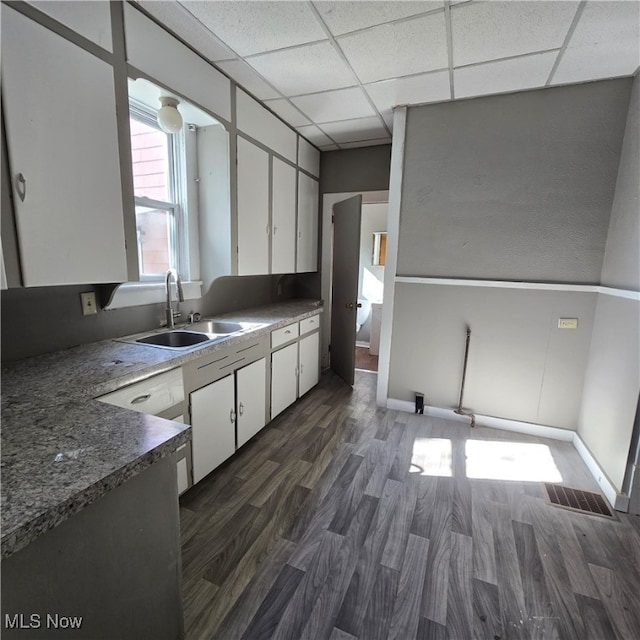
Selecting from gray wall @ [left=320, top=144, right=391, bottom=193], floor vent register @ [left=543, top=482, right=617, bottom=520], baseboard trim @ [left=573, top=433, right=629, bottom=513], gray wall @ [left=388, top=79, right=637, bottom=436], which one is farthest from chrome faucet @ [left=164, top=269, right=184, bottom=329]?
baseboard trim @ [left=573, top=433, right=629, bottom=513]

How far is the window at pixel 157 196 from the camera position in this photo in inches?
89.4

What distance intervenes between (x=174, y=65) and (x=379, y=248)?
4111 millimetres

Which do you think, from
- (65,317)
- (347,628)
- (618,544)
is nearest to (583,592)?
(618,544)

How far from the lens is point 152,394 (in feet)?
5.35

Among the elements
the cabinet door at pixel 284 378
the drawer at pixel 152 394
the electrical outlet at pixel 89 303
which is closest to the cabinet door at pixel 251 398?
the cabinet door at pixel 284 378

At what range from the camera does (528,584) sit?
4.84ft

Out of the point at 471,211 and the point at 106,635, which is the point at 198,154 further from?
the point at 106,635

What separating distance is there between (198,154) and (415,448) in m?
2.83

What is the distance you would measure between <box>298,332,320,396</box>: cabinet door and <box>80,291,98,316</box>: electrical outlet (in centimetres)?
177

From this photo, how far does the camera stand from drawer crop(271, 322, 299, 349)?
2.74m

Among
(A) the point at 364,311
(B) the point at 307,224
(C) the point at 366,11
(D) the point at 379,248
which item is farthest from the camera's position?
(A) the point at 364,311

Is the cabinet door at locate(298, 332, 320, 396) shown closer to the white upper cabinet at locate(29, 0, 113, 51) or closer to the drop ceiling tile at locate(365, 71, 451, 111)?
the drop ceiling tile at locate(365, 71, 451, 111)

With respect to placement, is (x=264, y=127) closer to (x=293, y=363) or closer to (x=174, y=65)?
(x=174, y=65)

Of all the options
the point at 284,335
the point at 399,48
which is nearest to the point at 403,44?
the point at 399,48
